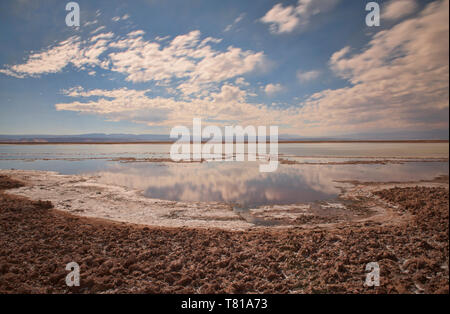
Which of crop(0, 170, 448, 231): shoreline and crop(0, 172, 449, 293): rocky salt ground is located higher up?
crop(0, 172, 449, 293): rocky salt ground

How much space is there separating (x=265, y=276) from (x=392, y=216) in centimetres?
830

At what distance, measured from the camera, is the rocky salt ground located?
462cm

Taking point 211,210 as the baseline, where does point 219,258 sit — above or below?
above

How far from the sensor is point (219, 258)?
610cm

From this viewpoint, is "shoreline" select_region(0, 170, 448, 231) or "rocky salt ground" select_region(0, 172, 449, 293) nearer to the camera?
"rocky salt ground" select_region(0, 172, 449, 293)

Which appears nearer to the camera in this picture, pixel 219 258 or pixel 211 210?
pixel 219 258

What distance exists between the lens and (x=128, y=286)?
493cm

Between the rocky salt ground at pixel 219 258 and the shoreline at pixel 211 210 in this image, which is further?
the shoreline at pixel 211 210

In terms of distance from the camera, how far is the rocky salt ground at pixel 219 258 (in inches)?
182

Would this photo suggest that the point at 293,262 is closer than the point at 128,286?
No

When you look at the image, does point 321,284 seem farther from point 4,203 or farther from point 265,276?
point 4,203
